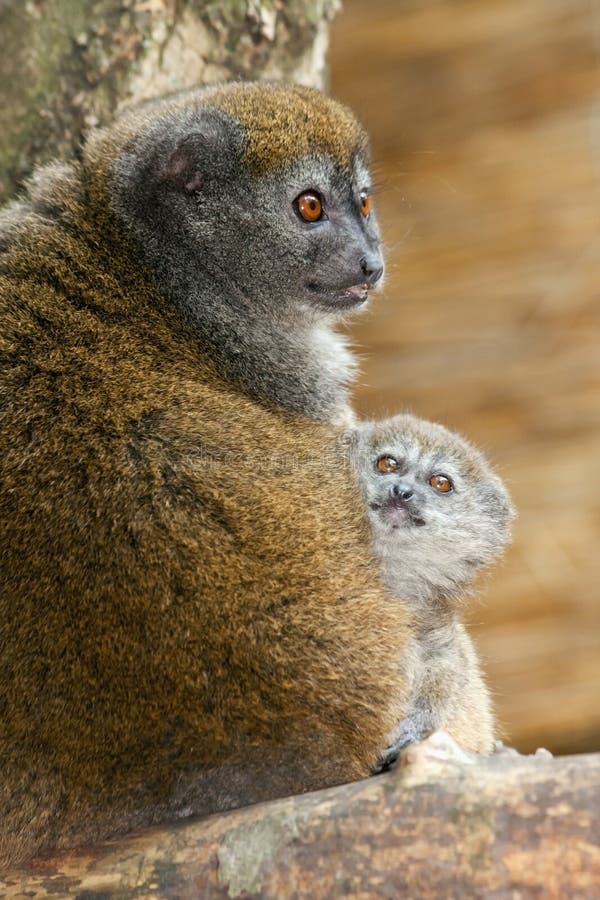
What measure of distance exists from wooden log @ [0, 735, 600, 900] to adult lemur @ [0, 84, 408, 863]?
0.13 metres

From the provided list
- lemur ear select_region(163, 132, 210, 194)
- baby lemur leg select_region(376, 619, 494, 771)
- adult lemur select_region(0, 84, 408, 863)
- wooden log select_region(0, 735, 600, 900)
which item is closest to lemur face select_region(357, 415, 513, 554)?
baby lemur leg select_region(376, 619, 494, 771)

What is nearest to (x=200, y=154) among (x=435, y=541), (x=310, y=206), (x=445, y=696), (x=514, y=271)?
(x=310, y=206)

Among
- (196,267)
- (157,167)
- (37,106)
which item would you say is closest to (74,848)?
(196,267)

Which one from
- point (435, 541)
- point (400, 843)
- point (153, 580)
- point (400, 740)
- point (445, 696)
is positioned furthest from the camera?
point (435, 541)

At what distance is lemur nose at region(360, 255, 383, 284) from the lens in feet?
12.7

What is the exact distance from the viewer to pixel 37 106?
4.57 m

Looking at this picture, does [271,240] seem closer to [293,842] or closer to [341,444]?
[341,444]

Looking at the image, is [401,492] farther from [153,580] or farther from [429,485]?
[153,580]

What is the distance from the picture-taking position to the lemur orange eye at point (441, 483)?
3.90 metres

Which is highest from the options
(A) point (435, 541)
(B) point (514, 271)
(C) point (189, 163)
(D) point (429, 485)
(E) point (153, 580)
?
(B) point (514, 271)

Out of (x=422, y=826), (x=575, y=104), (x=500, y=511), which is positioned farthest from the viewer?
(x=575, y=104)

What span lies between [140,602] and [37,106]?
241 cm

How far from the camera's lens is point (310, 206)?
376 cm

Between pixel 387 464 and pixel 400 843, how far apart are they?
151cm
